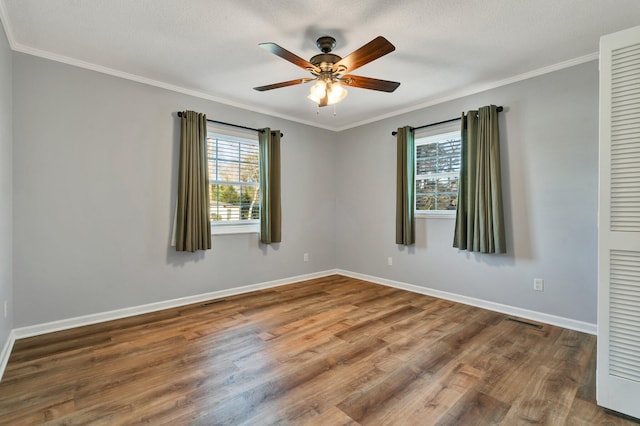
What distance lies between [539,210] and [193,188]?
3.84m

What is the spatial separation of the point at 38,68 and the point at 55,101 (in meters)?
0.30

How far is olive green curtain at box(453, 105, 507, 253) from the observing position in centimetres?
337

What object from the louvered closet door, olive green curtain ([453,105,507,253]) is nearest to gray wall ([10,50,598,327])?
olive green curtain ([453,105,507,253])

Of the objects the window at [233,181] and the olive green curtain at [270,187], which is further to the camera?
the olive green curtain at [270,187]

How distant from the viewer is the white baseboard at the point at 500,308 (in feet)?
9.69

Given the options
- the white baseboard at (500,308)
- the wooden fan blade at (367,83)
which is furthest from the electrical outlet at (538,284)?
the wooden fan blade at (367,83)

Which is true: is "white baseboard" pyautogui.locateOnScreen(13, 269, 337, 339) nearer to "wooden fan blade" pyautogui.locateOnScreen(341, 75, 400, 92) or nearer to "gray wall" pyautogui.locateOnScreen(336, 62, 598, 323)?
"gray wall" pyautogui.locateOnScreen(336, 62, 598, 323)

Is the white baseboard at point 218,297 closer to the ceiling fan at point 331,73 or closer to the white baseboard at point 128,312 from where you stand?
the white baseboard at point 128,312

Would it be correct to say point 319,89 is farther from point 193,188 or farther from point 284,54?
point 193,188

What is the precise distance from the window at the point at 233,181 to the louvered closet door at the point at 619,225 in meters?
3.72

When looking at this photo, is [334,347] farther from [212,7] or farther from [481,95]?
[481,95]

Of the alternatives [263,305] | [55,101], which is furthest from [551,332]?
[55,101]

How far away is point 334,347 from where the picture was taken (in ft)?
8.41

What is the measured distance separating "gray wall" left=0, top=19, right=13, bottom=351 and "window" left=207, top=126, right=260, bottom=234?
1.85 metres
